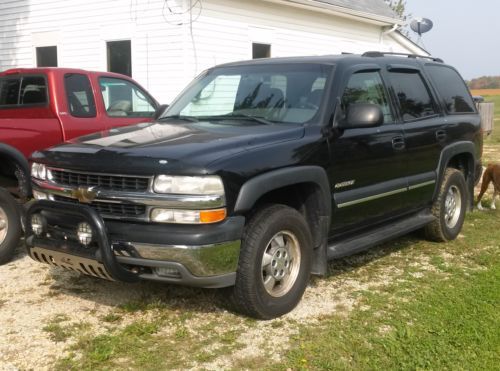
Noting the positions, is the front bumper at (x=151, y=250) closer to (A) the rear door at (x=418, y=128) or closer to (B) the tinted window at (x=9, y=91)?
(A) the rear door at (x=418, y=128)

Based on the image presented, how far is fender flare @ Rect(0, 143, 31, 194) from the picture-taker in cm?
565

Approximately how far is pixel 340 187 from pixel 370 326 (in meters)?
1.11

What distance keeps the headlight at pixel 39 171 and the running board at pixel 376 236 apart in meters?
2.23

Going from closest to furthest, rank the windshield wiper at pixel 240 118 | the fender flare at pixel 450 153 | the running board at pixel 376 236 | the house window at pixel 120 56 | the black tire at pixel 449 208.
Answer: the windshield wiper at pixel 240 118
the running board at pixel 376 236
the fender flare at pixel 450 153
the black tire at pixel 449 208
the house window at pixel 120 56

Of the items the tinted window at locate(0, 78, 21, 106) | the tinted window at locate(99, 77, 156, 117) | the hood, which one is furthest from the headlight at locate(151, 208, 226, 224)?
the tinted window at locate(0, 78, 21, 106)

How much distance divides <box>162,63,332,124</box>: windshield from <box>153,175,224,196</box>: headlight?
3.72 ft

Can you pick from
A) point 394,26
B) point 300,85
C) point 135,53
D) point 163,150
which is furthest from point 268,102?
point 394,26

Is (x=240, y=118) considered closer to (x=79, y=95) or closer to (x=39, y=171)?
(x=39, y=171)

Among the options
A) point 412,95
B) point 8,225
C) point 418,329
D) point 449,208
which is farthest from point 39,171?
point 449,208

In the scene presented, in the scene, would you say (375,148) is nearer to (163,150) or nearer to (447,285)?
(447,285)

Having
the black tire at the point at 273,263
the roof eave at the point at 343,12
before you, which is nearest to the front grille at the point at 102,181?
the black tire at the point at 273,263

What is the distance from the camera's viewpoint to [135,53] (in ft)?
40.2

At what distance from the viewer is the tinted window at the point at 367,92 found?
489 cm

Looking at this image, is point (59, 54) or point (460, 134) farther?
point (59, 54)
